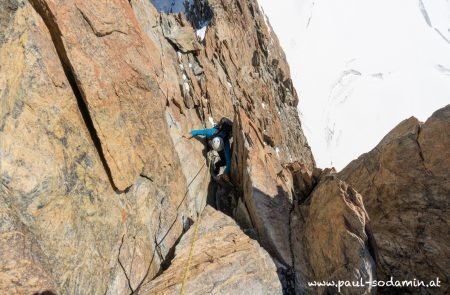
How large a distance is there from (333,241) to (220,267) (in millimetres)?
2287

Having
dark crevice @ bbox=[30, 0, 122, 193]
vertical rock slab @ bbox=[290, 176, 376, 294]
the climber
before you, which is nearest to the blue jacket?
the climber

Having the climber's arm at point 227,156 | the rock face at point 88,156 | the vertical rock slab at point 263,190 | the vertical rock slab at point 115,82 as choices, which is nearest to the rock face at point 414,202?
the vertical rock slab at point 263,190

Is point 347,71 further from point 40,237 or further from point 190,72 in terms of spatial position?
point 40,237

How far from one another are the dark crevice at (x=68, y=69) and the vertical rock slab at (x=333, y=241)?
13.6 ft

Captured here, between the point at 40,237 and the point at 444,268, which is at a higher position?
the point at 40,237

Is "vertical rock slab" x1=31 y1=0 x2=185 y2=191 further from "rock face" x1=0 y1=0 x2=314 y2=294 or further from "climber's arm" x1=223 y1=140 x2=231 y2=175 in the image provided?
"climber's arm" x1=223 y1=140 x2=231 y2=175

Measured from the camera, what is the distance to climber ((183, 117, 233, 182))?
10016 mm

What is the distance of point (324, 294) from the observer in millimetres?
6414

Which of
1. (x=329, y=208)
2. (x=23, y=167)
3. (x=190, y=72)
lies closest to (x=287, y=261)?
(x=329, y=208)

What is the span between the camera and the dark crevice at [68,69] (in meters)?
4.96

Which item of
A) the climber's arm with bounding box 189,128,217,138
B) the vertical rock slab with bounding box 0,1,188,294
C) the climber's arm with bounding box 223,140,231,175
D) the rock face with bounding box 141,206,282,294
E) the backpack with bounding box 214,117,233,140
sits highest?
the backpack with bounding box 214,117,233,140

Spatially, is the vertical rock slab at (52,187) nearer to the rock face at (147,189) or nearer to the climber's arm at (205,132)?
the rock face at (147,189)

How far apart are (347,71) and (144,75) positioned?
135 ft

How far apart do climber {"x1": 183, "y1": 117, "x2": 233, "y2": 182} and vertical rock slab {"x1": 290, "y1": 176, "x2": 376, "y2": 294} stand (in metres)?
3.28
